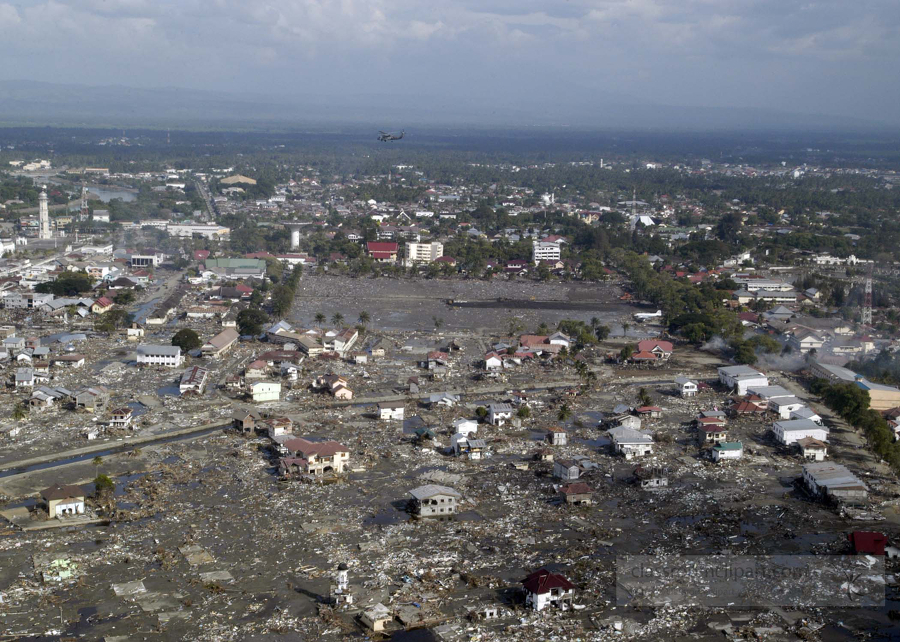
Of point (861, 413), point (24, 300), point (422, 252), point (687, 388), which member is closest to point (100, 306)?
point (24, 300)

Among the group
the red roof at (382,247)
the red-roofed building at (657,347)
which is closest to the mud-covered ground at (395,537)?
the red-roofed building at (657,347)

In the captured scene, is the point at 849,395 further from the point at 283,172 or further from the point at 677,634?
the point at 283,172

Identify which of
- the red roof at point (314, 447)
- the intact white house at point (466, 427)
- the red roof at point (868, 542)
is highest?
the red roof at point (868, 542)

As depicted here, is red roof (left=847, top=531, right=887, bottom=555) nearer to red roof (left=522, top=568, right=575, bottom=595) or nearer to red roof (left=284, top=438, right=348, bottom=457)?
red roof (left=522, top=568, right=575, bottom=595)

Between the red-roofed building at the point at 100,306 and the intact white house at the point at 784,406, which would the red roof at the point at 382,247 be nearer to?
the red-roofed building at the point at 100,306

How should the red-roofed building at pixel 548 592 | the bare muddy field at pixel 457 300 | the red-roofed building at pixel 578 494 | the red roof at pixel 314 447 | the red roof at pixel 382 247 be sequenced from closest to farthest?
the red-roofed building at pixel 548 592 < the red-roofed building at pixel 578 494 < the red roof at pixel 314 447 < the bare muddy field at pixel 457 300 < the red roof at pixel 382 247

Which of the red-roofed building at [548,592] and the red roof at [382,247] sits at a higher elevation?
the red roof at [382,247]
